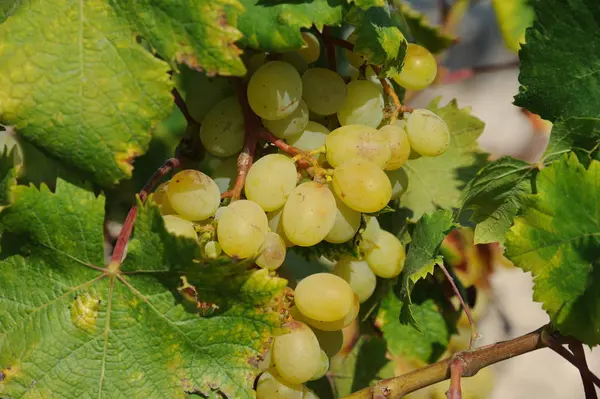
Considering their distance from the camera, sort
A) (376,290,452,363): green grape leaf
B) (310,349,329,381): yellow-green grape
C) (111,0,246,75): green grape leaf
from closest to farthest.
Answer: (111,0,246,75): green grape leaf → (310,349,329,381): yellow-green grape → (376,290,452,363): green grape leaf

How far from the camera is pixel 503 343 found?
72cm

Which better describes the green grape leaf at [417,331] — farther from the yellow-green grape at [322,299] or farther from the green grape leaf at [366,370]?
the yellow-green grape at [322,299]

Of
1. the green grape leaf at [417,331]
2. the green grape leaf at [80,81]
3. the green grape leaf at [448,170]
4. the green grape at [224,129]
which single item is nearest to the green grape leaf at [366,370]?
the green grape leaf at [417,331]

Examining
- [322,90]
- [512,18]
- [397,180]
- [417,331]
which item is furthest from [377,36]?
[512,18]

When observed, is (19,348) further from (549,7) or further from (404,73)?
(549,7)

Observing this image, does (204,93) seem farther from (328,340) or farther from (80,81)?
(328,340)

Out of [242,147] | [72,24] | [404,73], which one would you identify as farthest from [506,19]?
[72,24]

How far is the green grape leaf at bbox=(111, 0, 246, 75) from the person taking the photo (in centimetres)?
64

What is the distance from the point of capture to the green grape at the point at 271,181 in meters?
0.71

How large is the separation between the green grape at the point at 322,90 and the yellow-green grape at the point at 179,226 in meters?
0.19

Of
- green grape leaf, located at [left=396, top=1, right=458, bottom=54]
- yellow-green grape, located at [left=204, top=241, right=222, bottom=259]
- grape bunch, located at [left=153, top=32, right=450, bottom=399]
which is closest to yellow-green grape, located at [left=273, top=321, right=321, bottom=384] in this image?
grape bunch, located at [left=153, top=32, right=450, bottom=399]

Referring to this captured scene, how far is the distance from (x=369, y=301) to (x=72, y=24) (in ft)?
1.74

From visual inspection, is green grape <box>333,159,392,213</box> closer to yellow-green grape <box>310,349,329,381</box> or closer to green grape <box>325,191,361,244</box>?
green grape <box>325,191,361,244</box>

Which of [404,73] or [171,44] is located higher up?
[171,44]
